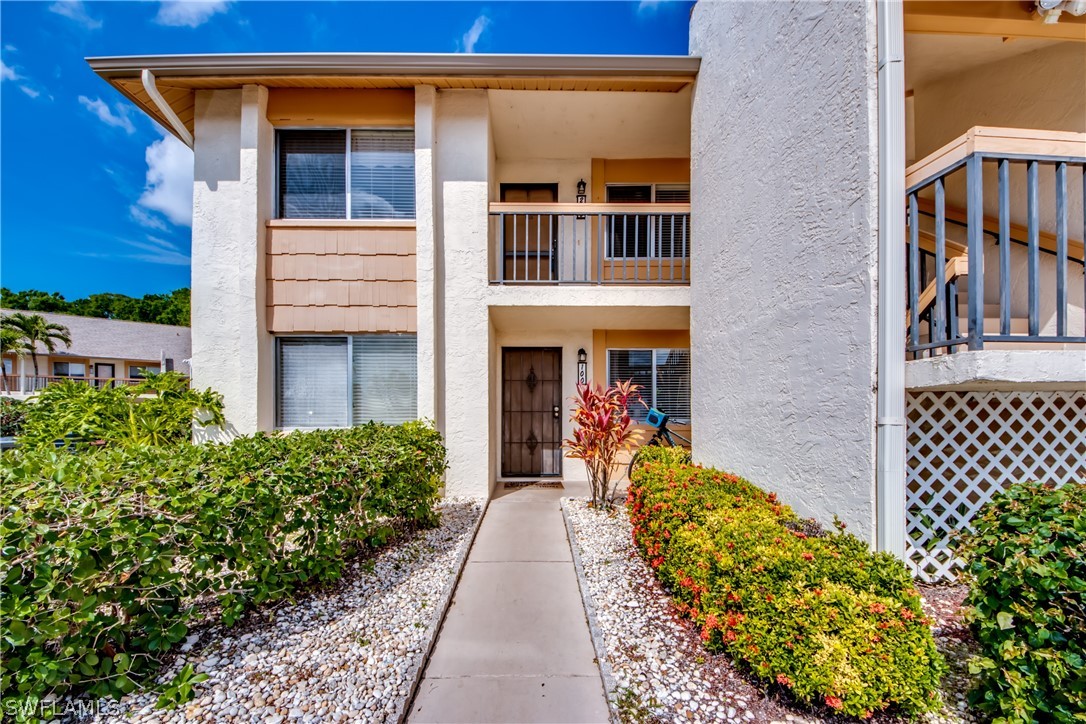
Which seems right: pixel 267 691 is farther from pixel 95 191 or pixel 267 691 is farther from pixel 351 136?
pixel 95 191

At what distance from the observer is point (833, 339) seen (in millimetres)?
3062

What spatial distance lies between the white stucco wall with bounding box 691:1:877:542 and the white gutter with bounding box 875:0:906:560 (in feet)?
0.19

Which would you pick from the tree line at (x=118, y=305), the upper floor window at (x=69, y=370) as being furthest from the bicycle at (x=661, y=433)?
the tree line at (x=118, y=305)

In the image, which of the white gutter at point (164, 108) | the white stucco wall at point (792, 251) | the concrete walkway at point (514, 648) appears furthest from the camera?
the white gutter at point (164, 108)

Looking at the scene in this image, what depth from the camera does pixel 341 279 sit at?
5.95 metres

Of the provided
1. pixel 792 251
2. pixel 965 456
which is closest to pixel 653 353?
pixel 792 251

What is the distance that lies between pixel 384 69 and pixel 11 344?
30293mm

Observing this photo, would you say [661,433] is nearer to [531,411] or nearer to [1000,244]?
[531,411]

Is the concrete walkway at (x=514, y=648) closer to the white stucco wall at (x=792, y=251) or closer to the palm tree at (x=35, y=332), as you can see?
the white stucco wall at (x=792, y=251)

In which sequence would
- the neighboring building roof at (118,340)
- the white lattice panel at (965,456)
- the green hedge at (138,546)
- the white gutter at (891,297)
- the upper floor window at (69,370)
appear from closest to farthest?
the green hedge at (138,546)
the white gutter at (891,297)
the white lattice panel at (965,456)
the upper floor window at (69,370)
the neighboring building roof at (118,340)

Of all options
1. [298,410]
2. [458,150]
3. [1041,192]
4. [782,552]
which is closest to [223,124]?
[458,150]

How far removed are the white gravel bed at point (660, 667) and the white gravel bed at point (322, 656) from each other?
4.28 feet

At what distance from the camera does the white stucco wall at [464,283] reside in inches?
235

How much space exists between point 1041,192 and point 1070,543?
384 cm
